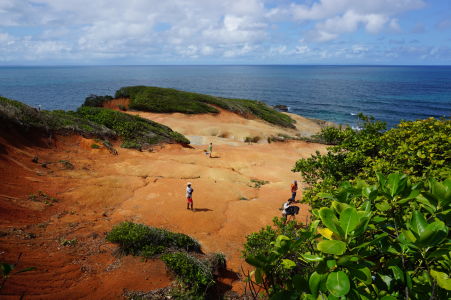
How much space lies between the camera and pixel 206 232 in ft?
39.1

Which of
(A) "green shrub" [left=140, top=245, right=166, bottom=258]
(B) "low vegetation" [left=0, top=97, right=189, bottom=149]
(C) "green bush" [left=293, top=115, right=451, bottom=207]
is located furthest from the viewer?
(B) "low vegetation" [left=0, top=97, right=189, bottom=149]

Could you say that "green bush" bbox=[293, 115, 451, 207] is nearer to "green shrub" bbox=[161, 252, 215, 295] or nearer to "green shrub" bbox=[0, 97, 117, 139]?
"green shrub" bbox=[161, 252, 215, 295]

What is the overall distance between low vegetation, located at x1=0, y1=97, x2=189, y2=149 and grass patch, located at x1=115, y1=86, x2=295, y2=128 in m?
15.0

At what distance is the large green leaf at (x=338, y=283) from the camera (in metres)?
1.67

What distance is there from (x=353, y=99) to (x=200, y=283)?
84.6 meters

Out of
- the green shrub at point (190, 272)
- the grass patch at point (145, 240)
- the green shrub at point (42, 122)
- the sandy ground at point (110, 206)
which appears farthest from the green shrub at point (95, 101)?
the green shrub at point (190, 272)

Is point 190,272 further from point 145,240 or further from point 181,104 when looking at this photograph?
point 181,104

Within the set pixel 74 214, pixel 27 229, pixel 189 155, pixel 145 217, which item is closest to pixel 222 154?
pixel 189 155

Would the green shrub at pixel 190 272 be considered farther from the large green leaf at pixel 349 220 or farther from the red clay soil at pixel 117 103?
the red clay soil at pixel 117 103

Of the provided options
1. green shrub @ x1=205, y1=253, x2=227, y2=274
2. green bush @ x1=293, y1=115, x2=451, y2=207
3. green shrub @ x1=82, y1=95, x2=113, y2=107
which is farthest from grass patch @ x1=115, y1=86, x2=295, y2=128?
green shrub @ x1=205, y1=253, x2=227, y2=274

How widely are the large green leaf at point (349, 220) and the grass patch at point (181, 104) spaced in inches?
1722

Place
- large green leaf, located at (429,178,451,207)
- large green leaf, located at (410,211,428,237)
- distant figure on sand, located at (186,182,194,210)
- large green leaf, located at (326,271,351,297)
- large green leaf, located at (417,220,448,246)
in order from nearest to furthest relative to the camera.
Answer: large green leaf, located at (326,271,351,297), large green leaf, located at (417,220,448,246), large green leaf, located at (410,211,428,237), large green leaf, located at (429,178,451,207), distant figure on sand, located at (186,182,194,210)

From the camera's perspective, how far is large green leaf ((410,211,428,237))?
6.34 feet

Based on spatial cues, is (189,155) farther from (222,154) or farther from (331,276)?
(331,276)
